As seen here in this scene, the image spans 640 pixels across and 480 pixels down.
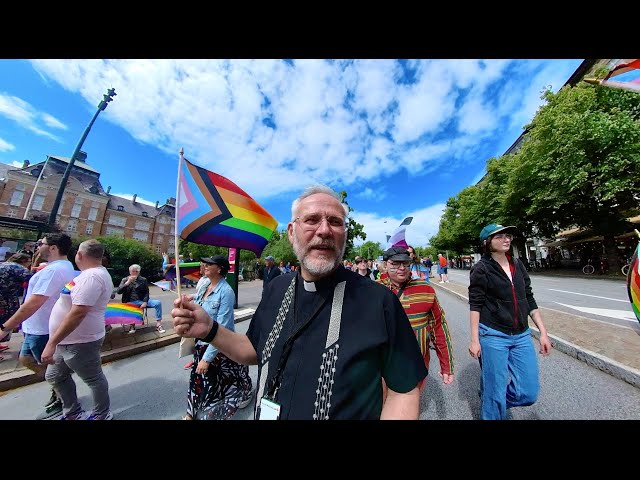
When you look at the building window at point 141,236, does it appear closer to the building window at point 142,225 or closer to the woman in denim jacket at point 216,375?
the building window at point 142,225

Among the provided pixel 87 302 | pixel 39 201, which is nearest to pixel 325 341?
pixel 87 302

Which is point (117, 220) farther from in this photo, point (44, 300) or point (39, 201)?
point (44, 300)

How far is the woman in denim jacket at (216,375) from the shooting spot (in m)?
2.77

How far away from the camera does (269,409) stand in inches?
46.3

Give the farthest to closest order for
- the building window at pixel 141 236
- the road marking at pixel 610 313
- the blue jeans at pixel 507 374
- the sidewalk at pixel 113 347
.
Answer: the building window at pixel 141 236 < the road marking at pixel 610 313 < the sidewalk at pixel 113 347 < the blue jeans at pixel 507 374

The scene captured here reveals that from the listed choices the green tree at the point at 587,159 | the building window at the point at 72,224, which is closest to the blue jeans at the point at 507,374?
the green tree at the point at 587,159

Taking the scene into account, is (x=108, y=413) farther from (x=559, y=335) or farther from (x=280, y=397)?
(x=559, y=335)

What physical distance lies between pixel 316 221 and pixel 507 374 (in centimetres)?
244

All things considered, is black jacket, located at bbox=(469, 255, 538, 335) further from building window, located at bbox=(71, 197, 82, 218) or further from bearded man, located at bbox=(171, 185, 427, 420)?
building window, located at bbox=(71, 197, 82, 218)

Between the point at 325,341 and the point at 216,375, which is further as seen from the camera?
the point at 216,375

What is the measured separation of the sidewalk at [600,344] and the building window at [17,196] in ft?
202

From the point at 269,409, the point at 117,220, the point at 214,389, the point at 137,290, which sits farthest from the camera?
the point at 117,220
